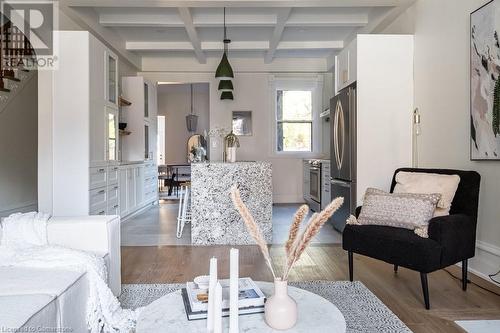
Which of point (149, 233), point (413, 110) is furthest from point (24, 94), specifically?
point (413, 110)

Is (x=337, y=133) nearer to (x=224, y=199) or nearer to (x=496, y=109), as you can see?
(x=224, y=199)

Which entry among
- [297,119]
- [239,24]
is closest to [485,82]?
[239,24]

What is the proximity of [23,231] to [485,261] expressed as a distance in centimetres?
324

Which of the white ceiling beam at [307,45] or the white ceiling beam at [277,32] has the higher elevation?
the white ceiling beam at [307,45]

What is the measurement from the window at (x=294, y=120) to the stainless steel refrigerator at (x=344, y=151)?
282 centimetres

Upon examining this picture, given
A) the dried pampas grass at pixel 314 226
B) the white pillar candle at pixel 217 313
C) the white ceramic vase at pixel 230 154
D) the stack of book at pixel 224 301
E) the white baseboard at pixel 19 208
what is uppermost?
the white ceramic vase at pixel 230 154

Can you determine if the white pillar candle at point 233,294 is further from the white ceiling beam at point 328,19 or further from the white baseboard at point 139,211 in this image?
the white ceiling beam at point 328,19

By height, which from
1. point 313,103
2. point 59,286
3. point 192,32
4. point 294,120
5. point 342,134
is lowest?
point 59,286

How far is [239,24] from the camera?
5.29 m

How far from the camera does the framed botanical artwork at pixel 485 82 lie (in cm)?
270

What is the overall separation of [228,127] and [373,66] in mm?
3883

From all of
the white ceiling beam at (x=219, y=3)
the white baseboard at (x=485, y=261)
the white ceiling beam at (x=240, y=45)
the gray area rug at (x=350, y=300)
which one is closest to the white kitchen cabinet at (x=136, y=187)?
the white ceiling beam at (x=219, y=3)

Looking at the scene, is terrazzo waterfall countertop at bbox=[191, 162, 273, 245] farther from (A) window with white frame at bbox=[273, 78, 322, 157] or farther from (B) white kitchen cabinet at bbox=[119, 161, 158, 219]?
(A) window with white frame at bbox=[273, 78, 322, 157]

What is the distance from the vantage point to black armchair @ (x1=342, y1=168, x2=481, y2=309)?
7.50 ft
